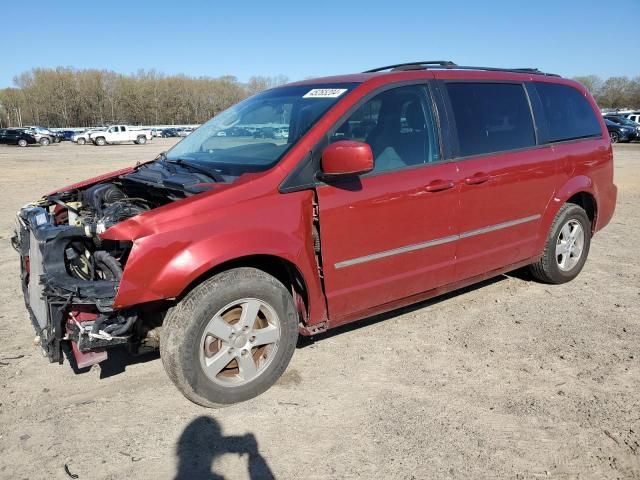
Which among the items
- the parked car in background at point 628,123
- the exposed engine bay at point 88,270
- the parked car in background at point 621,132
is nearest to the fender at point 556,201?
the exposed engine bay at point 88,270

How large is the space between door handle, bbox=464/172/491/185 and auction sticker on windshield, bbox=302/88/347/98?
45.4 inches

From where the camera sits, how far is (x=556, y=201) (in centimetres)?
480

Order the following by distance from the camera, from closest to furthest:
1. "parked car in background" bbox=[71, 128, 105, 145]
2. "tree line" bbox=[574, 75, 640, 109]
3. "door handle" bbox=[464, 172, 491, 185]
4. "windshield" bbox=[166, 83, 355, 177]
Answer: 1. "windshield" bbox=[166, 83, 355, 177]
2. "door handle" bbox=[464, 172, 491, 185]
3. "parked car in background" bbox=[71, 128, 105, 145]
4. "tree line" bbox=[574, 75, 640, 109]

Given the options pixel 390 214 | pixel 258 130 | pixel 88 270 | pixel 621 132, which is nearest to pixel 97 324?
pixel 88 270

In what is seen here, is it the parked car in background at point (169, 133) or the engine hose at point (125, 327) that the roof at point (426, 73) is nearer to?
the engine hose at point (125, 327)

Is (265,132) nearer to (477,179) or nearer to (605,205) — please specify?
(477,179)

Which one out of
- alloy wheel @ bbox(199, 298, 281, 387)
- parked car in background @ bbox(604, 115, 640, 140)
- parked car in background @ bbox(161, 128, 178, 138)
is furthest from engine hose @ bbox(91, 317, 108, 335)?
parked car in background @ bbox(161, 128, 178, 138)

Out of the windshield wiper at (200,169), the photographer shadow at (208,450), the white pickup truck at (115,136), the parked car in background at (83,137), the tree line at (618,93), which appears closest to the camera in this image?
the photographer shadow at (208,450)

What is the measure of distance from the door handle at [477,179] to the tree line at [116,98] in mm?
103183

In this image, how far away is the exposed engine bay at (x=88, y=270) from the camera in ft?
9.57

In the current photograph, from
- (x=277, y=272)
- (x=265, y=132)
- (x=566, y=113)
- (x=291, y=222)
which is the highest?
(x=566, y=113)

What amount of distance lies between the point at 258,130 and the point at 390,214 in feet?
3.94

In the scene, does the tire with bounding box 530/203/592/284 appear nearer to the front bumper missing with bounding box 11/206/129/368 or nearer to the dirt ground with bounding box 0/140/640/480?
the dirt ground with bounding box 0/140/640/480

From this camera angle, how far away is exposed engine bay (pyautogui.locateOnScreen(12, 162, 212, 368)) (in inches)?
115
